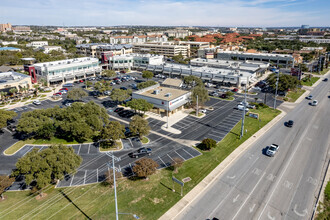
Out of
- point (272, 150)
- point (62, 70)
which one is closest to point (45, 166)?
point (272, 150)

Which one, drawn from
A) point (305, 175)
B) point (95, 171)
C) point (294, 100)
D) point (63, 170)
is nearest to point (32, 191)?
point (63, 170)

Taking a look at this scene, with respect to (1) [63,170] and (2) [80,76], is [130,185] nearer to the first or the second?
(1) [63,170]

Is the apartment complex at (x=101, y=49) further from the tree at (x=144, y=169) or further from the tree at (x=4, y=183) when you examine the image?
the tree at (x=144, y=169)

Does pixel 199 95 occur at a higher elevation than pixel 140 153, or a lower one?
higher

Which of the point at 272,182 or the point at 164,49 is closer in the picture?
the point at 272,182

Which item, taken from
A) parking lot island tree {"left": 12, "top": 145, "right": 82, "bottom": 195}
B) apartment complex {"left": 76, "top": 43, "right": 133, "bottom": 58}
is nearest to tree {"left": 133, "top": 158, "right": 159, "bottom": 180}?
parking lot island tree {"left": 12, "top": 145, "right": 82, "bottom": 195}

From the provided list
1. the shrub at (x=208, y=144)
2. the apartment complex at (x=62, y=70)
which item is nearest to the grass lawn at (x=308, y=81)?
the shrub at (x=208, y=144)

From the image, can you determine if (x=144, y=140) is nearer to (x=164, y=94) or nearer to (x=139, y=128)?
(x=139, y=128)

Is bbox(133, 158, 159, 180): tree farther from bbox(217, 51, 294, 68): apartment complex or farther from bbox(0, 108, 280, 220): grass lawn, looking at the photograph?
bbox(217, 51, 294, 68): apartment complex
